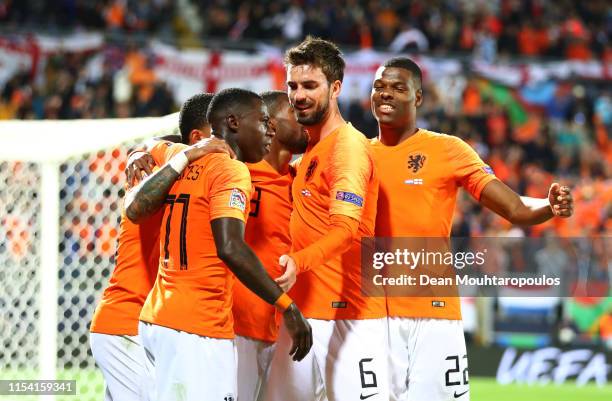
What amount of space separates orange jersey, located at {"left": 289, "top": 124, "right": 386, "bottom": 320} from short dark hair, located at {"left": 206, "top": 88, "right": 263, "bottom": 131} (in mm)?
503

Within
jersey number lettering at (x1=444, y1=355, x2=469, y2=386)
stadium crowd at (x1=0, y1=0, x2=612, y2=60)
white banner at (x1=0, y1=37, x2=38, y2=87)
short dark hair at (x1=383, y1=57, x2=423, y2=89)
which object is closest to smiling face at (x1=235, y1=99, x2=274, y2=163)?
short dark hair at (x1=383, y1=57, x2=423, y2=89)

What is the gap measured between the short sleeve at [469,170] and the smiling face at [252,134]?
1.16 meters

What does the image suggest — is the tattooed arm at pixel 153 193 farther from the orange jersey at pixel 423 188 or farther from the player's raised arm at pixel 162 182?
the orange jersey at pixel 423 188

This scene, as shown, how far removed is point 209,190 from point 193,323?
23.5 inches

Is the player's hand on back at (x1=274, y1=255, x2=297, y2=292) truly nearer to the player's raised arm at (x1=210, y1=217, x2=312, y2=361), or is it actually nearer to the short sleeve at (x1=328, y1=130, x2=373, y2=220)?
the player's raised arm at (x1=210, y1=217, x2=312, y2=361)

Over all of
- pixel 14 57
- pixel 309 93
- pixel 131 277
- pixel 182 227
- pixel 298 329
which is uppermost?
pixel 14 57

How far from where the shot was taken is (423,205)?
17.6ft

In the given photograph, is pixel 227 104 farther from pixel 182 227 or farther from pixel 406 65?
pixel 406 65

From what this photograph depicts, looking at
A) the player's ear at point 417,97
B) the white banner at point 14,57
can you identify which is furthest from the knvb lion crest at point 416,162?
the white banner at point 14,57

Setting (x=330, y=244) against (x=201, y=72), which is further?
(x=201, y=72)

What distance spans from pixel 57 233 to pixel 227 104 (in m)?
2.72

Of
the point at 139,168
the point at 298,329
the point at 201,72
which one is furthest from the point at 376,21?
the point at 298,329

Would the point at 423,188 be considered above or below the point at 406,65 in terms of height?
below

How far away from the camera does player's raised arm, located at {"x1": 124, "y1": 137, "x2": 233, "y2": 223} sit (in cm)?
468
